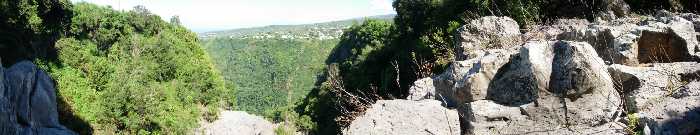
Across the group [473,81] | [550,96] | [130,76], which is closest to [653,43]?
[550,96]

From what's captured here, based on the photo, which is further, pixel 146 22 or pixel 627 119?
pixel 146 22

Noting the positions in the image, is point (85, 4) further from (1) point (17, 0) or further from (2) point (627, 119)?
(2) point (627, 119)

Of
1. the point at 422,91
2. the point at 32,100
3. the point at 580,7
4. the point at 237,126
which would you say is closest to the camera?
the point at 422,91

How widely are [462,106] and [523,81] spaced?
2.85 ft

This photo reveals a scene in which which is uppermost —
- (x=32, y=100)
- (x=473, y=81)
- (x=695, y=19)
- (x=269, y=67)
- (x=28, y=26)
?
(x=695, y=19)

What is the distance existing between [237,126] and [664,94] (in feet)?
120

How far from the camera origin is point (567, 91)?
21.2 feet

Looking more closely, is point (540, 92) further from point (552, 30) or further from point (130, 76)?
point (130, 76)

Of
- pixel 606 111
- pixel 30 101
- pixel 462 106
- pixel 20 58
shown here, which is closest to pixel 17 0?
pixel 20 58

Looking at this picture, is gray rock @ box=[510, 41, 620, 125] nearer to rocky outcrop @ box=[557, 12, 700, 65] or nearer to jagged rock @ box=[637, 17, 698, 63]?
rocky outcrop @ box=[557, 12, 700, 65]

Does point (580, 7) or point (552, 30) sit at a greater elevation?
point (580, 7)

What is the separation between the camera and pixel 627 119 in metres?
5.81

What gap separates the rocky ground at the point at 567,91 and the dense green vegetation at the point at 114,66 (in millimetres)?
26501

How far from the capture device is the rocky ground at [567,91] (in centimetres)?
611
